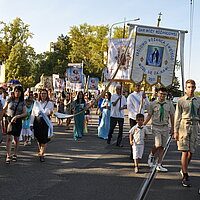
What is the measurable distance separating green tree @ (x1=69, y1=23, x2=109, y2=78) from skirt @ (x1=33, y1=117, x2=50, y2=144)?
33684 mm

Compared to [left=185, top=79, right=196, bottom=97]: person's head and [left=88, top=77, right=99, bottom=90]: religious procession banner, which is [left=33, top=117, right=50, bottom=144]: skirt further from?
[left=88, top=77, right=99, bottom=90]: religious procession banner

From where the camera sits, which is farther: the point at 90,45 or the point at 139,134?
the point at 90,45

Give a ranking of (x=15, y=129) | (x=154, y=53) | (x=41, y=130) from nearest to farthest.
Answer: (x=15, y=129)
(x=41, y=130)
(x=154, y=53)

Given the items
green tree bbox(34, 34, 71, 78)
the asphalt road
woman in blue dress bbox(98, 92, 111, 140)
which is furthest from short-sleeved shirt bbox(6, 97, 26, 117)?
green tree bbox(34, 34, 71, 78)

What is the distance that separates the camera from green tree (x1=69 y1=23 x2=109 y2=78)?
4119 cm

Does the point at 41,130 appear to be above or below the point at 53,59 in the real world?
below

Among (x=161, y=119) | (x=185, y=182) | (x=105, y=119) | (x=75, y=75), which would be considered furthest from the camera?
(x=75, y=75)

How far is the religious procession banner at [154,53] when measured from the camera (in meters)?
7.45

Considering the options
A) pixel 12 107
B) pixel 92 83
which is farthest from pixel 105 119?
pixel 92 83

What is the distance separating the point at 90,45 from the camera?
41969 millimetres

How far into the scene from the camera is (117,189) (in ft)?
15.9

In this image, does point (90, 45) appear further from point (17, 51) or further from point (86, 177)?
point (86, 177)

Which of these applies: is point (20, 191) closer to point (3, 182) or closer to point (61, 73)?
point (3, 182)

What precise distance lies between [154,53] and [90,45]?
116 ft
